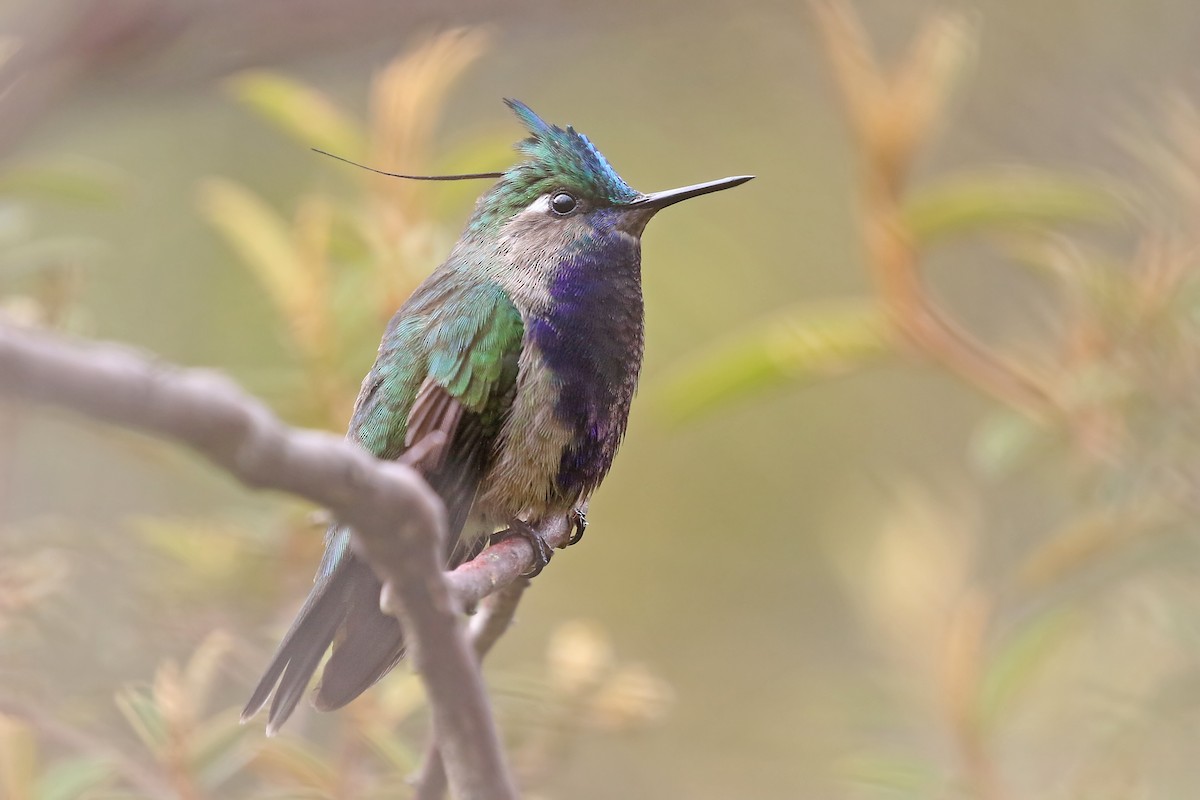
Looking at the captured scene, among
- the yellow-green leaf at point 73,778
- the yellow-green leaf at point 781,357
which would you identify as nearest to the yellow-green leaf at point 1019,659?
the yellow-green leaf at point 781,357

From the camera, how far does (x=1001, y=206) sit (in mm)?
2961

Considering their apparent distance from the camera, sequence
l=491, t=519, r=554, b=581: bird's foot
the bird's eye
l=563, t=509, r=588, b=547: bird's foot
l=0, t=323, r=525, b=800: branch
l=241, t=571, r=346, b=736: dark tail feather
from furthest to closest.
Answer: the bird's eye
l=563, t=509, r=588, b=547: bird's foot
l=491, t=519, r=554, b=581: bird's foot
l=241, t=571, r=346, b=736: dark tail feather
l=0, t=323, r=525, b=800: branch

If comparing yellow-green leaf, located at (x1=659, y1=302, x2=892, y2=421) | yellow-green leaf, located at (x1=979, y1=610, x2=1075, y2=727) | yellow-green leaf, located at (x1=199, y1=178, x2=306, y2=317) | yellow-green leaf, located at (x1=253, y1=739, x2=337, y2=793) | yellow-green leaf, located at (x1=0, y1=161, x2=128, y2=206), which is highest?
yellow-green leaf, located at (x1=0, y1=161, x2=128, y2=206)

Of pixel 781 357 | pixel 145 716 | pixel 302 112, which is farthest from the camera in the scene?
pixel 302 112

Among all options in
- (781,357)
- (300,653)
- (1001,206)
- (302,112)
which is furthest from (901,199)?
(300,653)

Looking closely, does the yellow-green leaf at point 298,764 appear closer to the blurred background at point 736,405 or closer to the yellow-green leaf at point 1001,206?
the blurred background at point 736,405

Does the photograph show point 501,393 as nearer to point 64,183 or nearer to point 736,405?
point 64,183

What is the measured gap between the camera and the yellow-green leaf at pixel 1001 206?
2.96 metres

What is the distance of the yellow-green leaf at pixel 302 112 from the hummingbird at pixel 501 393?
0.58 m

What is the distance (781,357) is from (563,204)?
0.59 metres

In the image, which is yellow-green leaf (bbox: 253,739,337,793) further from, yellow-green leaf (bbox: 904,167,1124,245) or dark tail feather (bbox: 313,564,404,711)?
yellow-green leaf (bbox: 904,167,1124,245)

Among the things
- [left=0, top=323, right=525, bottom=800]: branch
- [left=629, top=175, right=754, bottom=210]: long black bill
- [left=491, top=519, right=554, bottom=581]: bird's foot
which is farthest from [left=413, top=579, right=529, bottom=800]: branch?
[left=629, top=175, right=754, bottom=210]: long black bill

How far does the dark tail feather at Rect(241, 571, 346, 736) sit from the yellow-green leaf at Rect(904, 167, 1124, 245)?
4.84ft

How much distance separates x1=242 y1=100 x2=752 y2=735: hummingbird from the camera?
7.95 ft
